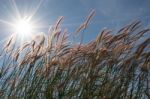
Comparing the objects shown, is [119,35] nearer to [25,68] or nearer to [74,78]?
[74,78]

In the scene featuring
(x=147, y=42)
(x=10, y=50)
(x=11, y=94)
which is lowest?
(x=11, y=94)

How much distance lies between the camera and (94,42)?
Answer: 3.62 m

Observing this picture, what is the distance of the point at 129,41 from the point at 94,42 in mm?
432

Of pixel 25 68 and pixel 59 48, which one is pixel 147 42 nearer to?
pixel 59 48

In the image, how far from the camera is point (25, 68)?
12.6 ft

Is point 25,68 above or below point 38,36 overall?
below

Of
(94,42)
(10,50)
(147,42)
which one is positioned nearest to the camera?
A: (147,42)

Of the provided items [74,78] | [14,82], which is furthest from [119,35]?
[14,82]

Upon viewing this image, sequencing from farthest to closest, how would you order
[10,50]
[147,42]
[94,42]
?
[10,50]
[94,42]
[147,42]

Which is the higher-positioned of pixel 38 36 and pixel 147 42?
pixel 38 36

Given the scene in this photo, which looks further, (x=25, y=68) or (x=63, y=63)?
(x=25, y=68)

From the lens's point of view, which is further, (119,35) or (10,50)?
(10,50)

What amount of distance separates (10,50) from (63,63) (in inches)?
33.4

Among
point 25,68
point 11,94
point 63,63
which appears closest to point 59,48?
point 63,63
